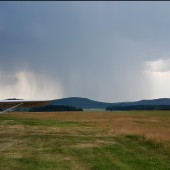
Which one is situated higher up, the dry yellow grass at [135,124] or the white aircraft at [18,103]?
the white aircraft at [18,103]

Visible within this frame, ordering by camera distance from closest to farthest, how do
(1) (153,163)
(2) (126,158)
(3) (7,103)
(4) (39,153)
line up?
(1) (153,163)
(2) (126,158)
(4) (39,153)
(3) (7,103)

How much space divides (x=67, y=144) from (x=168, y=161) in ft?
23.2

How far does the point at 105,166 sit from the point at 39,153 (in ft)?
14.3

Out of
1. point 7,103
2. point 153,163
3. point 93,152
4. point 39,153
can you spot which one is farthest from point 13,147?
point 7,103

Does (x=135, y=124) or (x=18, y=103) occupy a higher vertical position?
(x=18, y=103)

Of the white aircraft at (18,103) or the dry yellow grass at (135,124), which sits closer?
the dry yellow grass at (135,124)

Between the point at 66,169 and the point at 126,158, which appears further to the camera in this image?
the point at 126,158

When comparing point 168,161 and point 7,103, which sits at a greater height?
point 7,103

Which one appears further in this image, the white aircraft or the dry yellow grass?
the white aircraft

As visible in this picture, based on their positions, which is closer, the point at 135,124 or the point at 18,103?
the point at 18,103

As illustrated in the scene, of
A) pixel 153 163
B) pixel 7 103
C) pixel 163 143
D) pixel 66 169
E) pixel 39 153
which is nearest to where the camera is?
pixel 66 169

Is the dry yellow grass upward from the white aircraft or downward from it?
downward

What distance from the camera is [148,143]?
70.1 feet

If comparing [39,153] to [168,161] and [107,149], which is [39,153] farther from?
[168,161]
